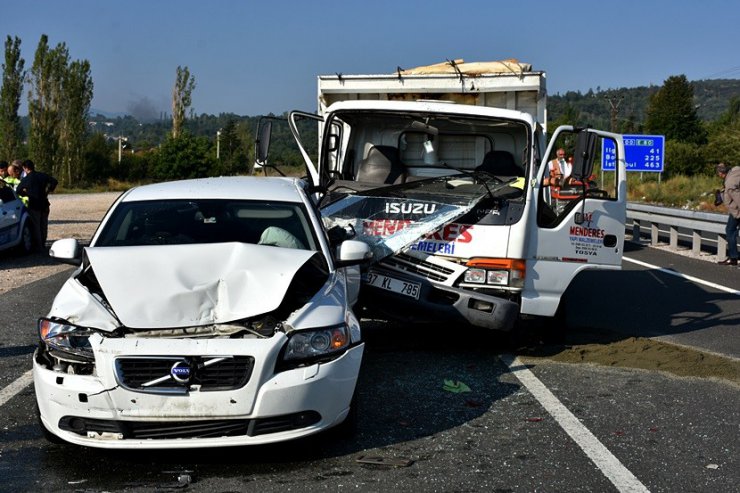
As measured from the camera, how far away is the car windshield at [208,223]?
6.65 m

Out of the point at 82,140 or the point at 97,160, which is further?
the point at 97,160

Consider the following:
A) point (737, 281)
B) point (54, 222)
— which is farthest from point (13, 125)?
point (737, 281)

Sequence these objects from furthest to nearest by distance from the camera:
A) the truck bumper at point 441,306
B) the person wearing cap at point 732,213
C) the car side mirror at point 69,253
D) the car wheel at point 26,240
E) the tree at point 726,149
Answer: the tree at point 726,149 → the car wheel at point 26,240 → the person wearing cap at point 732,213 → the truck bumper at point 441,306 → the car side mirror at point 69,253

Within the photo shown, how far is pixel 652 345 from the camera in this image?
29.6 ft

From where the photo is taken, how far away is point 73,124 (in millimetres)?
68688

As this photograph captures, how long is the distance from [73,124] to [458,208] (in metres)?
65.2

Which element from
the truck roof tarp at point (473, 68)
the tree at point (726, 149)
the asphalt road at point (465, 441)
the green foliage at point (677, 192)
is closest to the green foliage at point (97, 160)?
the green foliage at point (677, 192)

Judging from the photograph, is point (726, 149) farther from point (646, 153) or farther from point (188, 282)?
point (188, 282)

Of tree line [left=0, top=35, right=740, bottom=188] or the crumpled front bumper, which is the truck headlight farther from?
tree line [left=0, top=35, right=740, bottom=188]

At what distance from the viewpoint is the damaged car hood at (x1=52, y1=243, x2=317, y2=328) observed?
5270mm

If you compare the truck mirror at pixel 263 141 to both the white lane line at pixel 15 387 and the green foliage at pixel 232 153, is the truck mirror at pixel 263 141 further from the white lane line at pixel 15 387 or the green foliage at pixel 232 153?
the green foliage at pixel 232 153

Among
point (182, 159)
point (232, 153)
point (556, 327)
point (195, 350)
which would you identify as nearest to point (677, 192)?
point (556, 327)

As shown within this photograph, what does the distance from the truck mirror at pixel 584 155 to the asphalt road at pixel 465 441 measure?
1665 millimetres

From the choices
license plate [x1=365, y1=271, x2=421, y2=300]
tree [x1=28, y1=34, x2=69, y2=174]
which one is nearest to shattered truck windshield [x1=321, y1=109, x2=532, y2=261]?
license plate [x1=365, y1=271, x2=421, y2=300]
